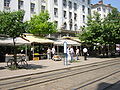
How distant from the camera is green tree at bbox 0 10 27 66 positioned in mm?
12992

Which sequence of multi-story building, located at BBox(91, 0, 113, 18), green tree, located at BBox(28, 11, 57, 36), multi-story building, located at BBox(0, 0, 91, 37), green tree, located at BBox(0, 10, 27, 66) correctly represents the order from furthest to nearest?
multi-story building, located at BBox(91, 0, 113, 18), multi-story building, located at BBox(0, 0, 91, 37), green tree, located at BBox(28, 11, 57, 36), green tree, located at BBox(0, 10, 27, 66)

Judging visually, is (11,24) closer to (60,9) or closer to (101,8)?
(60,9)

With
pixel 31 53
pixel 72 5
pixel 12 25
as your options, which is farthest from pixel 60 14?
pixel 12 25

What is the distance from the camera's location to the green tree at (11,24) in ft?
42.6

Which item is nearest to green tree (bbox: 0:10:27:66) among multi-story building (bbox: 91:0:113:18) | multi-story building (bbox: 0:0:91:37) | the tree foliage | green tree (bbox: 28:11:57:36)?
the tree foliage

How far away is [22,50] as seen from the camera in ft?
81.6

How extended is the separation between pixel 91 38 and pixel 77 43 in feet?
11.0

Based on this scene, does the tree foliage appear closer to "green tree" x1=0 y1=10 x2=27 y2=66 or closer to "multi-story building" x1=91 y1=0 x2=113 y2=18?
"green tree" x1=0 y1=10 x2=27 y2=66

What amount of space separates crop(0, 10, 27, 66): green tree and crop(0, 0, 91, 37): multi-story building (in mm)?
17160

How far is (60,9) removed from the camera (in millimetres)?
39562

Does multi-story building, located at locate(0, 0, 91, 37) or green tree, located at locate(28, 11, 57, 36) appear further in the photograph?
multi-story building, located at locate(0, 0, 91, 37)

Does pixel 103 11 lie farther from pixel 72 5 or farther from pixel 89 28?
pixel 89 28

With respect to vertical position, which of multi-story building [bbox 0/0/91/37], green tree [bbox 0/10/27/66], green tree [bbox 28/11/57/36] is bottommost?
green tree [bbox 0/10/27/66]

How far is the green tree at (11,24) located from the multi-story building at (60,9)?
56.3 ft
